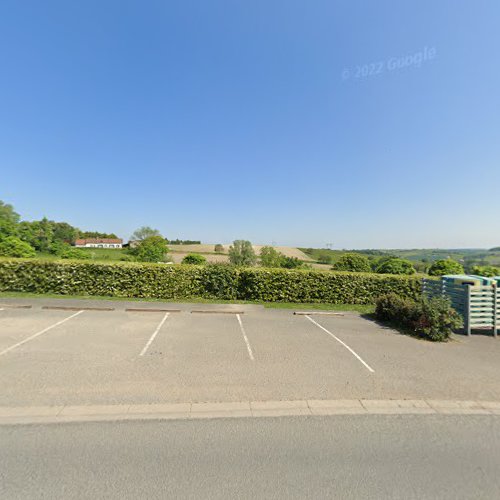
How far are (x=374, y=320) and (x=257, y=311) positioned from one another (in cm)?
426

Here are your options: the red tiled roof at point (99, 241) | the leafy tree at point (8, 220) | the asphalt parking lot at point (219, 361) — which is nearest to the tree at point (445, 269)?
the asphalt parking lot at point (219, 361)

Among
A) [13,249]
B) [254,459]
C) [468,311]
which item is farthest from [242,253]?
[13,249]

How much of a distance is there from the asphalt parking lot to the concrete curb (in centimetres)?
15

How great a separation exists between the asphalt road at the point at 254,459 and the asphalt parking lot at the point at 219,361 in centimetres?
67

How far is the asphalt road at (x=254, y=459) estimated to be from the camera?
94.7 inches

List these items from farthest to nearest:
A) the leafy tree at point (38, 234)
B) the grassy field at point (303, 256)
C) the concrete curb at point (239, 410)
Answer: the leafy tree at point (38, 234) → the grassy field at point (303, 256) → the concrete curb at point (239, 410)

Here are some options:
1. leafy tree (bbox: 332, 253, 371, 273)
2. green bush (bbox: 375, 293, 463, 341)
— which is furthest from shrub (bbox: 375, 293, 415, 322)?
leafy tree (bbox: 332, 253, 371, 273)

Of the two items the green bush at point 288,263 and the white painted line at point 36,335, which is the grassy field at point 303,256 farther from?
→ the white painted line at point 36,335

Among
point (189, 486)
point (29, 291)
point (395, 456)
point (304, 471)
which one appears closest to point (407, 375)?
point (395, 456)

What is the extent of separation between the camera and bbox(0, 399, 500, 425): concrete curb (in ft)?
11.0

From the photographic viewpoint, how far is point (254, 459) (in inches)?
109

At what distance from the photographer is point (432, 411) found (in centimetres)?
379

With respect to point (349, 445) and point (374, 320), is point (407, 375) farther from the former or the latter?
point (374, 320)

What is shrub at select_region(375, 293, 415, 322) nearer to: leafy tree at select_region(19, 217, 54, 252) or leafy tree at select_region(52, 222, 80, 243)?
leafy tree at select_region(19, 217, 54, 252)
